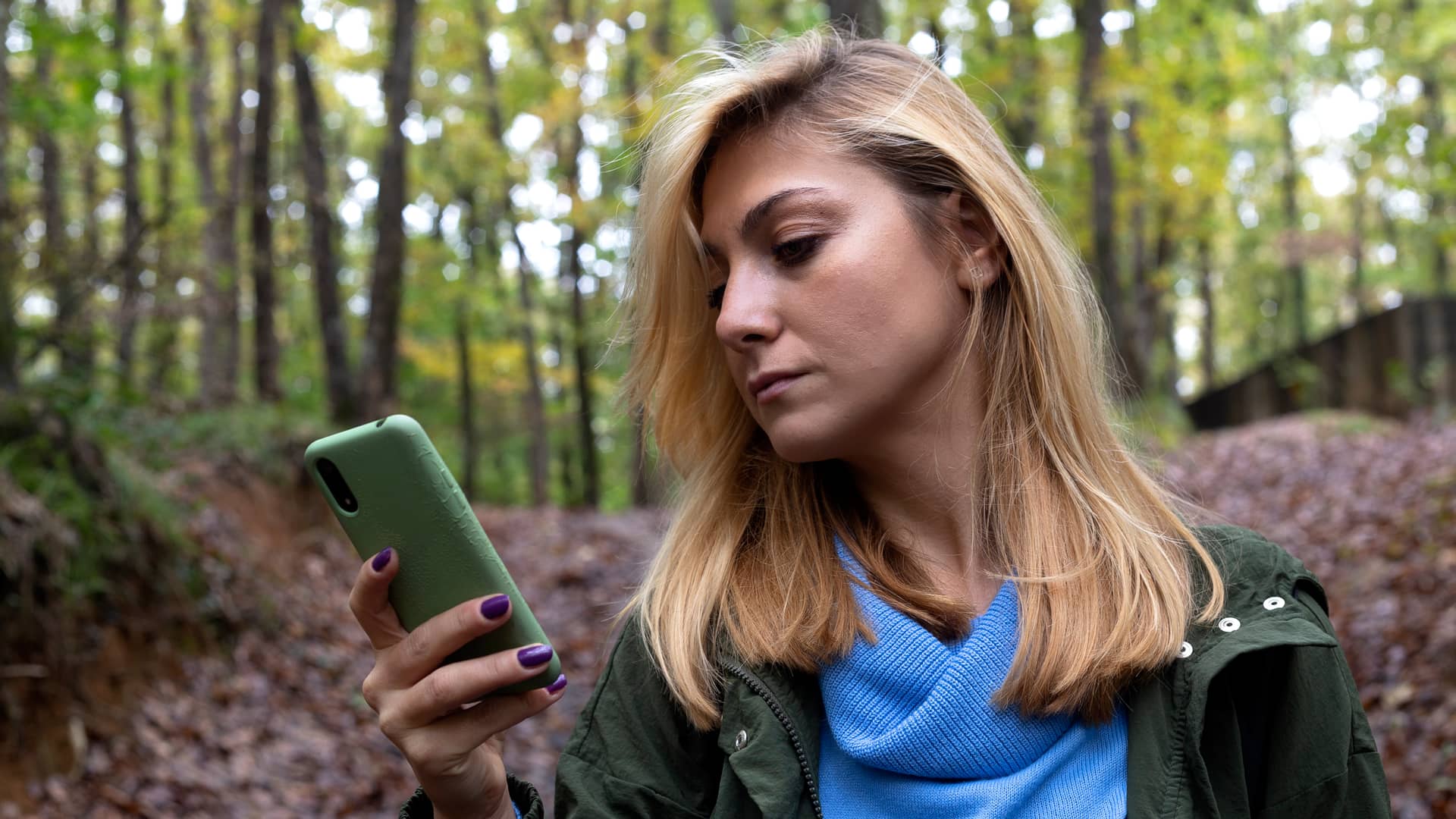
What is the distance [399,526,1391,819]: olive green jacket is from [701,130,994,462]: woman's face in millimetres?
457

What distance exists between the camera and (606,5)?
21.2 metres

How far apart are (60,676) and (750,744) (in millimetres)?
5096

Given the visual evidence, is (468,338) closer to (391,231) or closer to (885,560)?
(391,231)

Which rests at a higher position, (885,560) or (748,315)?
(748,315)

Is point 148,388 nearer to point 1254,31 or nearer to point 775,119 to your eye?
point 775,119

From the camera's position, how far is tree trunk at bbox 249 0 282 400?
12766 mm

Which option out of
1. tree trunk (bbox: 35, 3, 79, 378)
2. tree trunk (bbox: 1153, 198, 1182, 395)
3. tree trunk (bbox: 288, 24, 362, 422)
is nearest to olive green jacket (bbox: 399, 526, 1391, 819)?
tree trunk (bbox: 35, 3, 79, 378)

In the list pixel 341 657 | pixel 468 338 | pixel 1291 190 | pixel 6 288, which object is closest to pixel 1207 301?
pixel 1291 190

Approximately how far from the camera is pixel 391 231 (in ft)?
43.1

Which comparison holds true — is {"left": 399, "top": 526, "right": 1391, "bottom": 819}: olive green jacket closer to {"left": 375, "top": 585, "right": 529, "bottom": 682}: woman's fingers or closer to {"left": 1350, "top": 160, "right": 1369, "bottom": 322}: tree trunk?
{"left": 375, "top": 585, "right": 529, "bottom": 682}: woman's fingers

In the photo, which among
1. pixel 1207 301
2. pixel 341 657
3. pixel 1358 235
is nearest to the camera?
pixel 341 657

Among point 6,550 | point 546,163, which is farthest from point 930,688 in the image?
point 546,163

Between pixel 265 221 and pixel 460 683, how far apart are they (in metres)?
12.4

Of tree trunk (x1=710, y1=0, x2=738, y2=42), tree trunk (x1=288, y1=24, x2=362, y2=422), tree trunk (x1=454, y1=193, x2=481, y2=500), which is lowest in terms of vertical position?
tree trunk (x1=454, y1=193, x2=481, y2=500)
